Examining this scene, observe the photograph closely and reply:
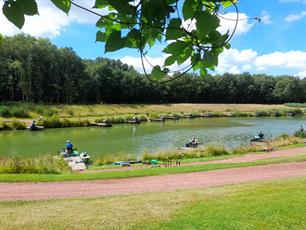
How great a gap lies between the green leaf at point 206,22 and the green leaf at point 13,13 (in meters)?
0.75

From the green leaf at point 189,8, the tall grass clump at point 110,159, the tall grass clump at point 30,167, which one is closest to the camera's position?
the green leaf at point 189,8

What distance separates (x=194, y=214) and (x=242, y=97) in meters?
139

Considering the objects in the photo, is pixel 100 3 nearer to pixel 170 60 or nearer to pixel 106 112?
pixel 170 60

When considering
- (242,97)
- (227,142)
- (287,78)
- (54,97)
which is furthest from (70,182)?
(287,78)

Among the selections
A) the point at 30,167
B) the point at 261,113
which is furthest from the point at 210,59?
the point at 261,113

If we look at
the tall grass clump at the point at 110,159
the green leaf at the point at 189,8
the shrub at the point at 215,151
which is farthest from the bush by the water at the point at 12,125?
the green leaf at the point at 189,8

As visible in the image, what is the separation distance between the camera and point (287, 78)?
160 metres

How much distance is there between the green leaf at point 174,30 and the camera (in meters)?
1.88

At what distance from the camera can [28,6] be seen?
5.59 ft

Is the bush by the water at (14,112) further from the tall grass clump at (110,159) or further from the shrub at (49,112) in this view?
the tall grass clump at (110,159)

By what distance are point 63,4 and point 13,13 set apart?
21 centimetres

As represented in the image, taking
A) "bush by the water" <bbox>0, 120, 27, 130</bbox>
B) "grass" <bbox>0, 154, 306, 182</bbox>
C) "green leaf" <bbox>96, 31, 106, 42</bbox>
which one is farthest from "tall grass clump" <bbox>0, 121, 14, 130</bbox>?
"green leaf" <bbox>96, 31, 106, 42</bbox>

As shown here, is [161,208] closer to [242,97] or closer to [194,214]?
[194,214]

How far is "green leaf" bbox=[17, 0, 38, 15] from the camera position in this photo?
66.7 inches
